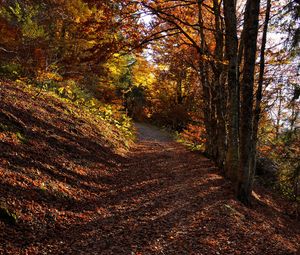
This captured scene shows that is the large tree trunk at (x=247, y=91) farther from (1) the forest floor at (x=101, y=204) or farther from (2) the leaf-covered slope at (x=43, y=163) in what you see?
(2) the leaf-covered slope at (x=43, y=163)

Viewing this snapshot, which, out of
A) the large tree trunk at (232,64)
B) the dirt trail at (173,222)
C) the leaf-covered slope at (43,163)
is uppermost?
the large tree trunk at (232,64)

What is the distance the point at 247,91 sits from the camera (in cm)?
812

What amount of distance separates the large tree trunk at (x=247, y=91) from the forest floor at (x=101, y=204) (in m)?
0.81

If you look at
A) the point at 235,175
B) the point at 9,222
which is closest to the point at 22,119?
the point at 9,222

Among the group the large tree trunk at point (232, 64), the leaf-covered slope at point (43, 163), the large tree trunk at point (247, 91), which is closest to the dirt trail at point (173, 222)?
the leaf-covered slope at point (43, 163)

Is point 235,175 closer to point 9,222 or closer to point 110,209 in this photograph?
point 110,209

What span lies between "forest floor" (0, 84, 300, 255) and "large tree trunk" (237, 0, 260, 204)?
0.81 metres

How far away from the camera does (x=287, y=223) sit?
9.62 metres

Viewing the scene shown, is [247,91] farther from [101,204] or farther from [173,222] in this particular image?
[101,204]

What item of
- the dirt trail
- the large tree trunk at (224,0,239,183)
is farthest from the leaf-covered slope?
the large tree trunk at (224,0,239,183)

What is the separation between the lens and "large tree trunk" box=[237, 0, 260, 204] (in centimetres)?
789

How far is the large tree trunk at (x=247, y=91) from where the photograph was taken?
7.89 m

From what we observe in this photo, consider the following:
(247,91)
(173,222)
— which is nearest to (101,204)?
(173,222)

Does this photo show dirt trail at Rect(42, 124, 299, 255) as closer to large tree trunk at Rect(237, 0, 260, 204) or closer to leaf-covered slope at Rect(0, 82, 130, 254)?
leaf-covered slope at Rect(0, 82, 130, 254)
